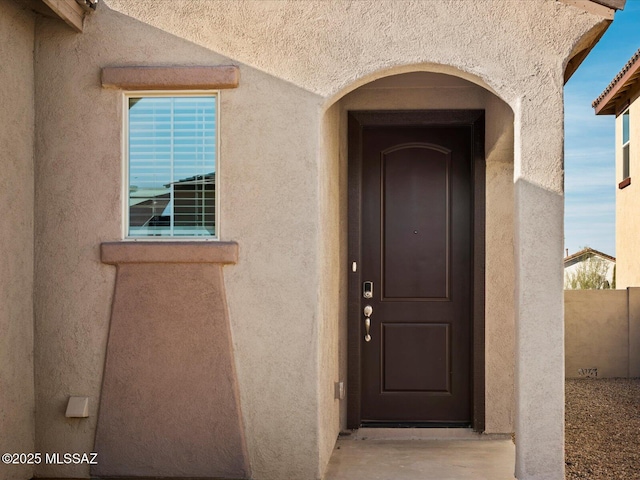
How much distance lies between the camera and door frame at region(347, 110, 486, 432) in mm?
6816

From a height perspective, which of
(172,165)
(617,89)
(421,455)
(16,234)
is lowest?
(421,455)

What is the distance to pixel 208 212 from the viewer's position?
213 inches

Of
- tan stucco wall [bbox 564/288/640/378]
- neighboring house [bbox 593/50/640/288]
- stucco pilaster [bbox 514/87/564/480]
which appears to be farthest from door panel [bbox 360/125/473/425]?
neighboring house [bbox 593/50/640/288]

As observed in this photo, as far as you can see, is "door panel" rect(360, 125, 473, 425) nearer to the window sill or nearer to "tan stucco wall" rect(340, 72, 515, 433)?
"tan stucco wall" rect(340, 72, 515, 433)

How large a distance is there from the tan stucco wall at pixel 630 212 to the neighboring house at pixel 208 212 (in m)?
8.36

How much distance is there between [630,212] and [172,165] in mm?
10597

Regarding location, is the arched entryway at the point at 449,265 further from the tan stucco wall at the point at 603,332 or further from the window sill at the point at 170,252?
the tan stucco wall at the point at 603,332

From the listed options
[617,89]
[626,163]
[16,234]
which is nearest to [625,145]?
[626,163]

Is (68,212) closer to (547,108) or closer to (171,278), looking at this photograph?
(171,278)

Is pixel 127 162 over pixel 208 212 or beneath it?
over

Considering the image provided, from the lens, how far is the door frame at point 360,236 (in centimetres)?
682

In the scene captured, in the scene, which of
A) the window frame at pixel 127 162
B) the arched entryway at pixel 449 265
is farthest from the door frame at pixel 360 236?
the window frame at pixel 127 162

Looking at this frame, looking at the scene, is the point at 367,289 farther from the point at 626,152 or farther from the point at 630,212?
the point at 626,152

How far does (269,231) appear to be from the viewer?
5.31 meters
